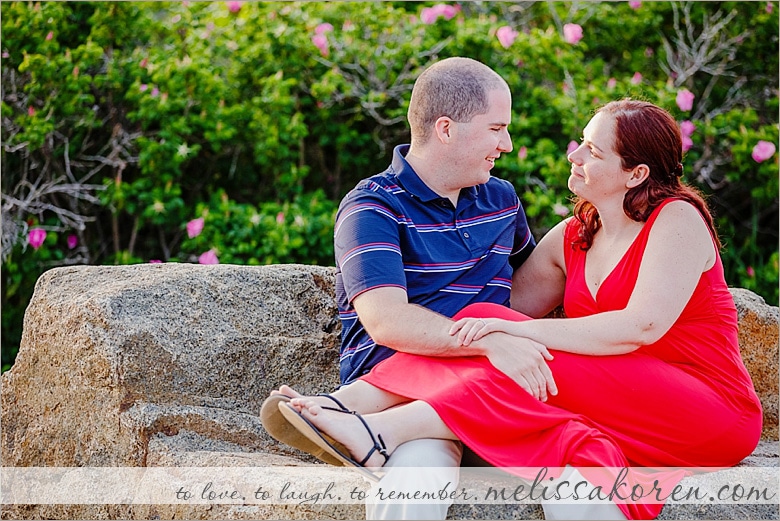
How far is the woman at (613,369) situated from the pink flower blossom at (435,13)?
250 cm

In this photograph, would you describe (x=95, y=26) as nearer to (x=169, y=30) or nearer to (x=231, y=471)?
(x=169, y=30)

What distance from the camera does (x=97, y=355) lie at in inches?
120

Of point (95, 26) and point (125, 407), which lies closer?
point (125, 407)

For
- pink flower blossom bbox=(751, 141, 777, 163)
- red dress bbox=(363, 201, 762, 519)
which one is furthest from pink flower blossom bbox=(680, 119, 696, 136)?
red dress bbox=(363, 201, 762, 519)

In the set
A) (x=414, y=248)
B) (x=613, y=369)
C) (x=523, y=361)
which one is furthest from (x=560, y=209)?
(x=523, y=361)

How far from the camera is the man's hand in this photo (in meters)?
2.57

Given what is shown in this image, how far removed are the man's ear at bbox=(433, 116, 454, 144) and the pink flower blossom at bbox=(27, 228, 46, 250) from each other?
8.42 ft

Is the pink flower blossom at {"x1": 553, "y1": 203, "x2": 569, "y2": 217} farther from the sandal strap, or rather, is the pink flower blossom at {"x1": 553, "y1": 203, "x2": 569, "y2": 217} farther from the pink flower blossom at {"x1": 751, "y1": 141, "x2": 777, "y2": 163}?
the sandal strap

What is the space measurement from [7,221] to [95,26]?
1117mm

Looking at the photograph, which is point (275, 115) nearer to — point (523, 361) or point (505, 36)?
point (505, 36)

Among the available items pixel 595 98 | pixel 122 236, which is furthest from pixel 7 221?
pixel 595 98

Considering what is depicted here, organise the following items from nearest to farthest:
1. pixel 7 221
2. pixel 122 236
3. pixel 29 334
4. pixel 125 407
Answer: pixel 125 407, pixel 29 334, pixel 7 221, pixel 122 236

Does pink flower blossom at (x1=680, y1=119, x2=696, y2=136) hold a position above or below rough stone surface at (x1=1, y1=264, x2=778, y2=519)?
above

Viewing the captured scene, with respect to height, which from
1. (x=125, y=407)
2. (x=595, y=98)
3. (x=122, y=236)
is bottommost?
(x=122, y=236)
